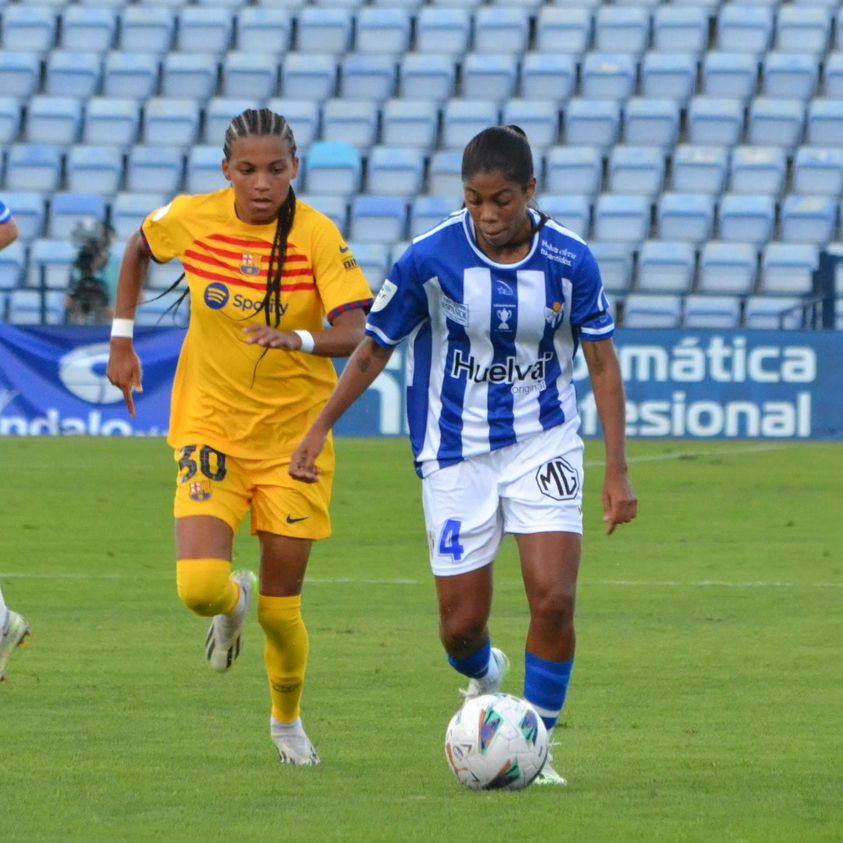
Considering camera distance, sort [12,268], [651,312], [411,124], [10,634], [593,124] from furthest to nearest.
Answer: [411,124] → [593,124] → [12,268] → [651,312] → [10,634]

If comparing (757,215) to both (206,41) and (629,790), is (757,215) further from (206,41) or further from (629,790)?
(629,790)

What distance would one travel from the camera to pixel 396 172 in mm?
26328

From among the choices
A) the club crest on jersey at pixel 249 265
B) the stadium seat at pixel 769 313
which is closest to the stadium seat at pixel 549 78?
the stadium seat at pixel 769 313

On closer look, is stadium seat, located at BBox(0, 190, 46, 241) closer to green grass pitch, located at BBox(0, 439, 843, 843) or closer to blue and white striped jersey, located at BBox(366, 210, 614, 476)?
green grass pitch, located at BBox(0, 439, 843, 843)

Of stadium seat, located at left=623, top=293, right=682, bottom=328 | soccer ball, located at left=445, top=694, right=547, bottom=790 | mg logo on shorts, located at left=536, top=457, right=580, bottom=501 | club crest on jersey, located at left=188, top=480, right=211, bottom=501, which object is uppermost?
mg logo on shorts, located at left=536, top=457, right=580, bottom=501

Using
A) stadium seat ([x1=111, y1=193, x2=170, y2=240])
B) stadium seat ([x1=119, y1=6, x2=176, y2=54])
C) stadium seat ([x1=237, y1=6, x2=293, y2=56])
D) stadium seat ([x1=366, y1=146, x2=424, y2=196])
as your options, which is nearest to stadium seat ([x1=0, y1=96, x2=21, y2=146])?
stadium seat ([x1=119, y1=6, x2=176, y2=54])

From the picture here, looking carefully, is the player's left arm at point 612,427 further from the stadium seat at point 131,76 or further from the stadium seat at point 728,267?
the stadium seat at point 131,76

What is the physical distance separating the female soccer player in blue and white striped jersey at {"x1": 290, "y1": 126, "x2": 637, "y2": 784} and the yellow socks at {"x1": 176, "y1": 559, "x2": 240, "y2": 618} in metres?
0.49

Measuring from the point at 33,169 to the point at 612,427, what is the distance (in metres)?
22.1


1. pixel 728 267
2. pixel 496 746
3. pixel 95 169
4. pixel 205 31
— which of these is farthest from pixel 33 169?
pixel 496 746

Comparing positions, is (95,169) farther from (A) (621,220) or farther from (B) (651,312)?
(B) (651,312)

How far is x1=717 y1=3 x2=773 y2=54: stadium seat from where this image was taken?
27266 mm

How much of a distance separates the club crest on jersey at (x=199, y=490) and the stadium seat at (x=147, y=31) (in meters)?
23.2

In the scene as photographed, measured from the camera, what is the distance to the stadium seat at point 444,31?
91.9ft
